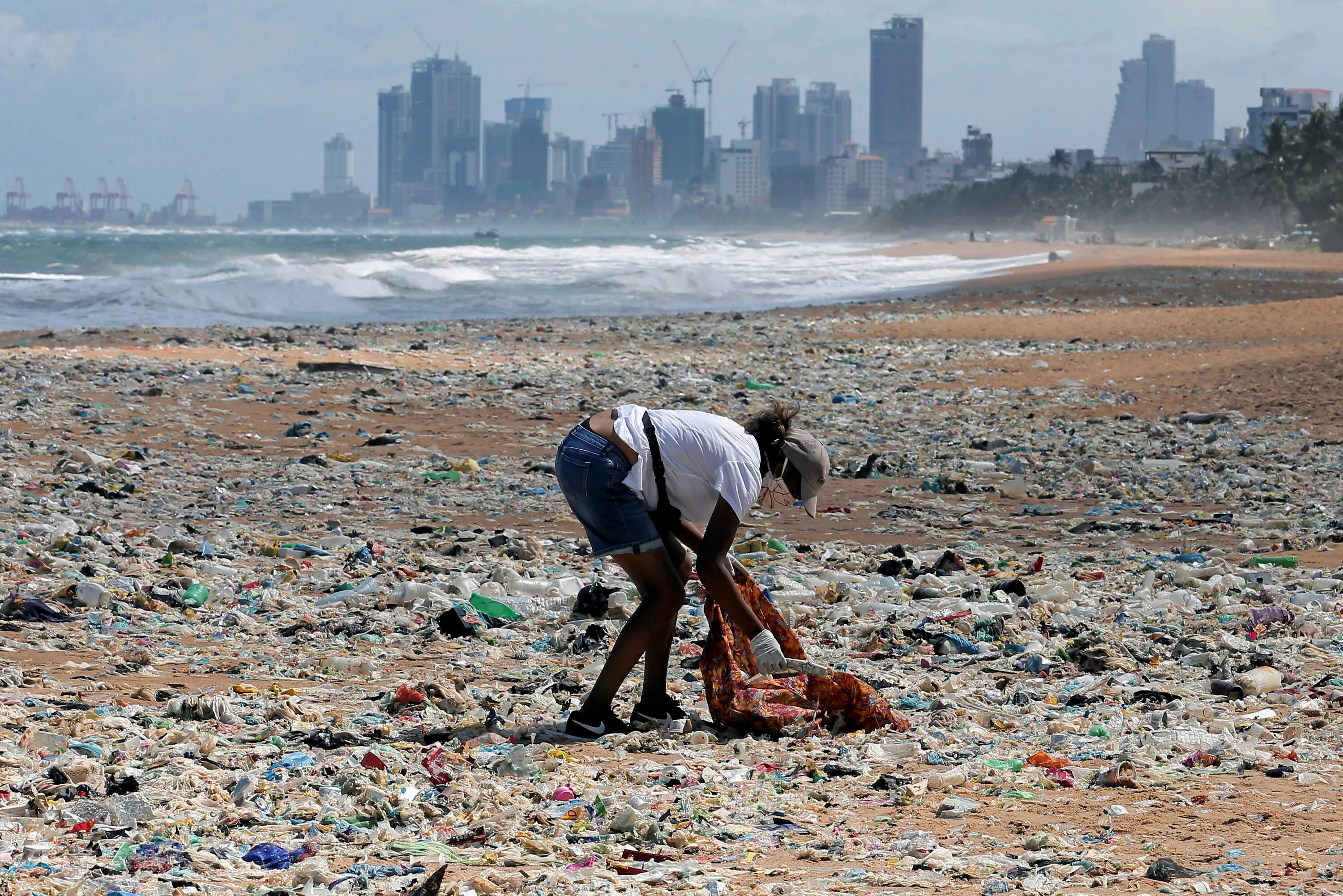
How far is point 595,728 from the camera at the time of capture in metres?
4.78

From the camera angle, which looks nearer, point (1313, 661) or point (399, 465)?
point (1313, 661)

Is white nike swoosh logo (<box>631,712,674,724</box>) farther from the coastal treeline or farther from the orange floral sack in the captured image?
the coastal treeline

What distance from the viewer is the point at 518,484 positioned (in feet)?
34.2

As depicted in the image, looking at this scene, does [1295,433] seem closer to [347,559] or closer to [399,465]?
[399,465]

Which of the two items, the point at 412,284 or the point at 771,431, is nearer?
the point at 771,431

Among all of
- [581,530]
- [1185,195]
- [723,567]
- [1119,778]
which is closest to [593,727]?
[723,567]

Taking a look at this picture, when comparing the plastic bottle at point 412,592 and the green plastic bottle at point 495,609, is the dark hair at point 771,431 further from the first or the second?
the plastic bottle at point 412,592

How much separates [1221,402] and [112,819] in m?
12.7

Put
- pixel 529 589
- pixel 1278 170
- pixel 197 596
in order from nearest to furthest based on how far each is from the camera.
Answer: pixel 197 596, pixel 529 589, pixel 1278 170

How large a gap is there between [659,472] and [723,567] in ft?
1.18

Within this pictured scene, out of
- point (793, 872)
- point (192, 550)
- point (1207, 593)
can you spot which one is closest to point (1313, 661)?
point (1207, 593)

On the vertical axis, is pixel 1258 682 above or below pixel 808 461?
below

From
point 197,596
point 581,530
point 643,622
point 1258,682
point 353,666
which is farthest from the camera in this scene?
point 581,530

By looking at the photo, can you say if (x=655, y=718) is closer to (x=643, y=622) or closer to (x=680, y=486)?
(x=643, y=622)
